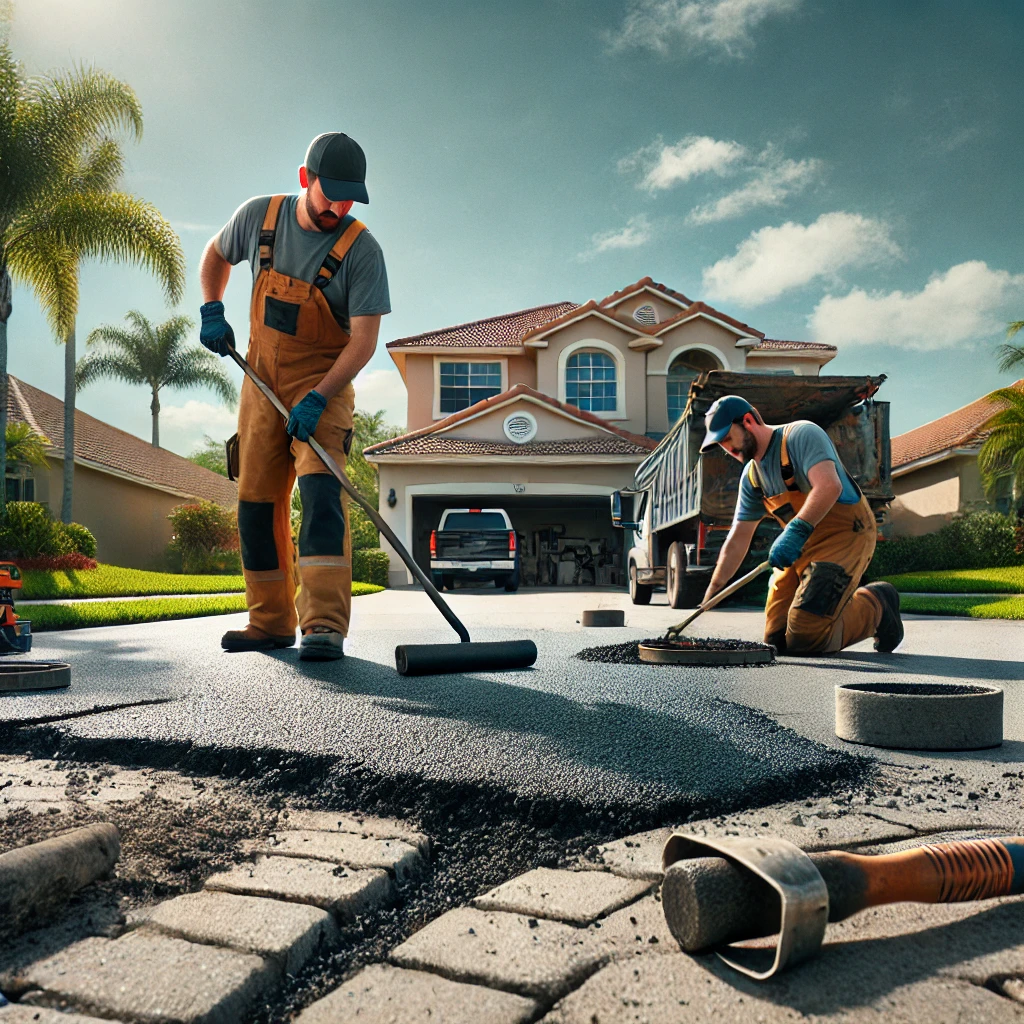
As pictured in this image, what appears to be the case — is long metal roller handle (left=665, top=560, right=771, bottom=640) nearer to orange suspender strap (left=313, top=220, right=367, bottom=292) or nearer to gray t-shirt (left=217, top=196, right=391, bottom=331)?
gray t-shirt (left=217, top=196, right=391, bottom=331)

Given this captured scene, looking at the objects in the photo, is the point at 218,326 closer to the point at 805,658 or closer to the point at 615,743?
the point at 615,743

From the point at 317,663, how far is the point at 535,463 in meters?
17.2

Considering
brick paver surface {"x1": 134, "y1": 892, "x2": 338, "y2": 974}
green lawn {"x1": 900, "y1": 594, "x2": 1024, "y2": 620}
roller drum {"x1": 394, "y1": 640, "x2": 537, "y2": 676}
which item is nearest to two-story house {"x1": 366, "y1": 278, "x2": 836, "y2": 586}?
green lawn {"x1": 900, "y1": 594, "x2": 1024, "y2": 620}

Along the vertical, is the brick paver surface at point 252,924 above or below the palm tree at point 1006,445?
below

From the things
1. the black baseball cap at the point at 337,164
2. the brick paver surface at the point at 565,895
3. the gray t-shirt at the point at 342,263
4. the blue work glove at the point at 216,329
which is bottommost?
the brick paver surface at the point at 565,895

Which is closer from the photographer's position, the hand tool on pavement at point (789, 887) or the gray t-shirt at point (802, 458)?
the hand tool on pavement at point (789, 887)

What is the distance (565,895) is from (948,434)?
27285mm

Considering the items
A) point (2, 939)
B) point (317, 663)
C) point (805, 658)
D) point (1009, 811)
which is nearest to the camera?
point (2, 939)

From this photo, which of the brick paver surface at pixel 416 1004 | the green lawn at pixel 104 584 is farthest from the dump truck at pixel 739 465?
the brick paver surface at pixel 416 1004

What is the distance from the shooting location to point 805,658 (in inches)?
227

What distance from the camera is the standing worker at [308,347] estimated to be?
4.73 m

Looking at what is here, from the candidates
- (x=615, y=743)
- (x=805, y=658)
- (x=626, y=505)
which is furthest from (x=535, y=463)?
(x=615, y=743)

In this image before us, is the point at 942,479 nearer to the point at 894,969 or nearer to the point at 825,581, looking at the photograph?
the point at 825,581

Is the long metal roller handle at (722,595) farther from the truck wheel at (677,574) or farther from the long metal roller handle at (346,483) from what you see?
the truck wheel at (677,574)
